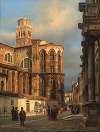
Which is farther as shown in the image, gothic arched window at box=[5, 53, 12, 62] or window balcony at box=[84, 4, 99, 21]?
gothic arched window at box=[5, 53, 12, 62]

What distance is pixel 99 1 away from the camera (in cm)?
3250

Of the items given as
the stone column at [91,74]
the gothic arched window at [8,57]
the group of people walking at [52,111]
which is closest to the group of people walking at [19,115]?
the group of people walking at [52,111]

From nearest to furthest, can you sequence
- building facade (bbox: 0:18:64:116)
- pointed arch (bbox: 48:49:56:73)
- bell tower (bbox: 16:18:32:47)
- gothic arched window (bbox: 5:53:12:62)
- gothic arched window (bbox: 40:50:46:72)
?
gothic arched window (bbox: 5:53:12:62) → building facade (bbox: 0:18:64:116) → pointed arch (bbox: 48:49:56:73) → gothic arched window (bbox: 40:50:46:72) → bell tower (bbox: 16:18:32:47)

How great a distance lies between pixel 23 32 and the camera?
150 metres

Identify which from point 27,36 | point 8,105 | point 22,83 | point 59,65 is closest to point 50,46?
point 59,65

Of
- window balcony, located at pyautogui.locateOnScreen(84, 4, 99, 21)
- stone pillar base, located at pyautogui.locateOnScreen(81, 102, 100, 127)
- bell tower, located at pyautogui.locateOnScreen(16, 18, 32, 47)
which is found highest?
bell tower, located at pyautogui.locateOnScreen(16, 18, 32, 47)

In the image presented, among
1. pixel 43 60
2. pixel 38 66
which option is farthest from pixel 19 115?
pixel 43 60

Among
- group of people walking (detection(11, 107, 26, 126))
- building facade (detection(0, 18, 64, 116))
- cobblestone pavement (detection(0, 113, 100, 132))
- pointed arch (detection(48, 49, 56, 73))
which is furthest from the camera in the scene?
pointed arch (detection(48, 49, 56, 73))

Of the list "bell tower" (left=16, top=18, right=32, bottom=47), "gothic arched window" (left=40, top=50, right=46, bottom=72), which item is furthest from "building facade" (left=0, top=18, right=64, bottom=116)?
"bell tower" (left=16, top=18, right=32, bottom=47)

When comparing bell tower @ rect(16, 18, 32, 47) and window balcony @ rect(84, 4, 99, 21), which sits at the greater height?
bell tower @ rect(16, 18, 32, 47)

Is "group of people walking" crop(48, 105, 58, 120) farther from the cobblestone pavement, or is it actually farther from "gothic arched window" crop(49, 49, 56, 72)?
"gothic arched window" crop(49, 49, 56, 72)

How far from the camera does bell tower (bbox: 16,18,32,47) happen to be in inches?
5886

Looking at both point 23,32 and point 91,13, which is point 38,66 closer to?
point 23,32

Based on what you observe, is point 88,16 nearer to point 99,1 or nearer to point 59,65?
point 99,1
